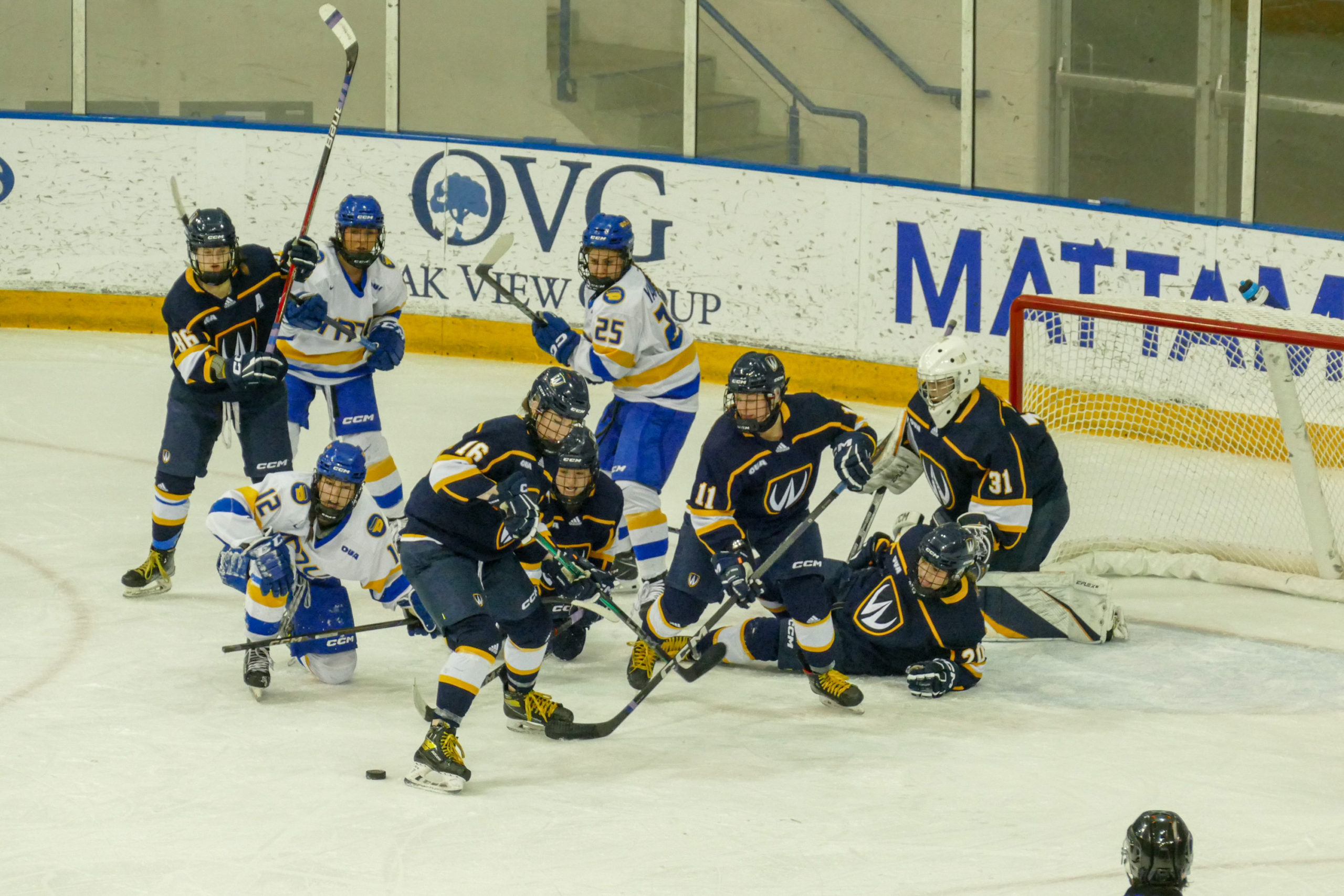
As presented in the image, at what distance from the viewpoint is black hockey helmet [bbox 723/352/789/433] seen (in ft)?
16.9

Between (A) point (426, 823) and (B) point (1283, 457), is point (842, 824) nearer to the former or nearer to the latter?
(A) point (426, 823)

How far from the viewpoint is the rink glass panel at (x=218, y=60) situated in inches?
386

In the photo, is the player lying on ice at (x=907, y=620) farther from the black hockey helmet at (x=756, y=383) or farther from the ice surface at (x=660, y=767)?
the black hockey helmet at (x=756, y=383)

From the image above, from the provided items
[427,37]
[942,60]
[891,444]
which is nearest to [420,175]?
[427,37]

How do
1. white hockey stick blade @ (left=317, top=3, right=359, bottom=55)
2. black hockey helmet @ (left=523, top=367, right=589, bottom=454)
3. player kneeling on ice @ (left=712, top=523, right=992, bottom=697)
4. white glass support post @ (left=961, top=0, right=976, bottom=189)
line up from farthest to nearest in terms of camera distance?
white glass support post @ (left=961, top=0, right=976, bottom=189), white hockey stick blade @ (left=317, top=3, right=359, bottom=55), player kneeling on ice @ (left=712, top=523, right=992, bottom=697), black hockey helmet @ (left=523, top=367, right=589, bottom=454)

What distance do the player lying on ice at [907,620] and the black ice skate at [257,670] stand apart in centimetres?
133

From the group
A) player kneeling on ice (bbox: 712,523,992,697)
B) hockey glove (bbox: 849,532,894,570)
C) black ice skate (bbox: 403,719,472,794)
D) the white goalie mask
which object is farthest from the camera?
hockey glove (bbox: 849,532,894,570)

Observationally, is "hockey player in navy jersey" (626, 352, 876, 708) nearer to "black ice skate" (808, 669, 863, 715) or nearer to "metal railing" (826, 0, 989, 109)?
"black ice skate" (808, 669, 863, 715)

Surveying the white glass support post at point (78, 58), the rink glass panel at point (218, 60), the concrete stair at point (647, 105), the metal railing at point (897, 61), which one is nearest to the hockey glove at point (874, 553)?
A: the metal railing at point (897, 61)

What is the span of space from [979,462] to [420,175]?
4.61 m

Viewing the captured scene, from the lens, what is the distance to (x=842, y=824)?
4484 millimetres

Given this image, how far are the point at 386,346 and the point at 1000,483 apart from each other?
2.20 m

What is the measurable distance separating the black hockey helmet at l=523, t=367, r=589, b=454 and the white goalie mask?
45.6 inches

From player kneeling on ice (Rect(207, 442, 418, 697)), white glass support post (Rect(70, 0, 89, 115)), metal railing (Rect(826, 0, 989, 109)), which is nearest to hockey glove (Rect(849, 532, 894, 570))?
player kneeling on ice (Rect(207, 442, 418, 697))
